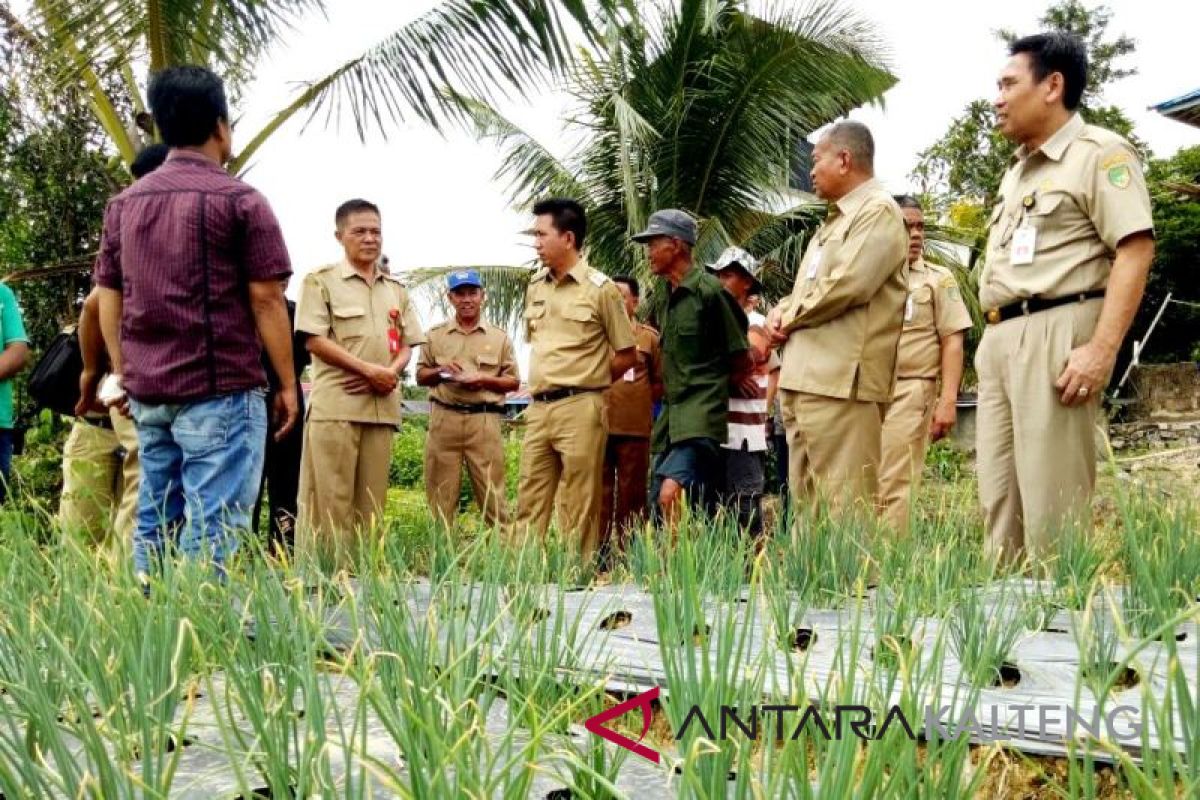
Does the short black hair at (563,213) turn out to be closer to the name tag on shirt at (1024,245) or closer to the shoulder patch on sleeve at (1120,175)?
the name tag on shirt at (1024,245)

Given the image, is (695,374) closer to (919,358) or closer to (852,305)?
(852,305)

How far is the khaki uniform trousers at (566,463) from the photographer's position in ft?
14.1

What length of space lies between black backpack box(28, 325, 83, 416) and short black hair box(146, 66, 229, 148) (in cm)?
135

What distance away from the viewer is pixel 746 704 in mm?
1234

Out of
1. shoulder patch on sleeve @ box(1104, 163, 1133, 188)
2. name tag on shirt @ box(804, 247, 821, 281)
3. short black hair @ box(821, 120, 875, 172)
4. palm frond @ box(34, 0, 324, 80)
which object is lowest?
name tag on shirt @ box(804, 247, 821, 281)

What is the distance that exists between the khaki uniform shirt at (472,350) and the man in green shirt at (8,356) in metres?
1.85

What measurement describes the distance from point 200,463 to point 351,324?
1645 mm

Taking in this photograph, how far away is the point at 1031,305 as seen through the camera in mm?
2912

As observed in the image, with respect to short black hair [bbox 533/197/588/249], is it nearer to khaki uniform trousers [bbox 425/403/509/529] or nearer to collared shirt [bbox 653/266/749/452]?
collared shirt [bbox 653/266/749/452]

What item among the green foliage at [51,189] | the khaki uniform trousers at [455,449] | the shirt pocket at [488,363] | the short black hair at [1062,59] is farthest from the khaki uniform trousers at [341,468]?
the green foliage at [51,189]

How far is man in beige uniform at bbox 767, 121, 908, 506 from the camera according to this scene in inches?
131

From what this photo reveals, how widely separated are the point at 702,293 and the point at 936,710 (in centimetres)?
288

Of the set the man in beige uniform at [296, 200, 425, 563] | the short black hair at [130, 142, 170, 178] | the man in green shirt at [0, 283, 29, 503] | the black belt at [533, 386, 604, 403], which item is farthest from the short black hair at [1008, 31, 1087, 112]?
the man in green shirt at [0, 283, 29, 503]

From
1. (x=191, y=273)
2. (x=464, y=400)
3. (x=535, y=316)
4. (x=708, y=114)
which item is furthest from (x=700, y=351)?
(x=708, y=114)
